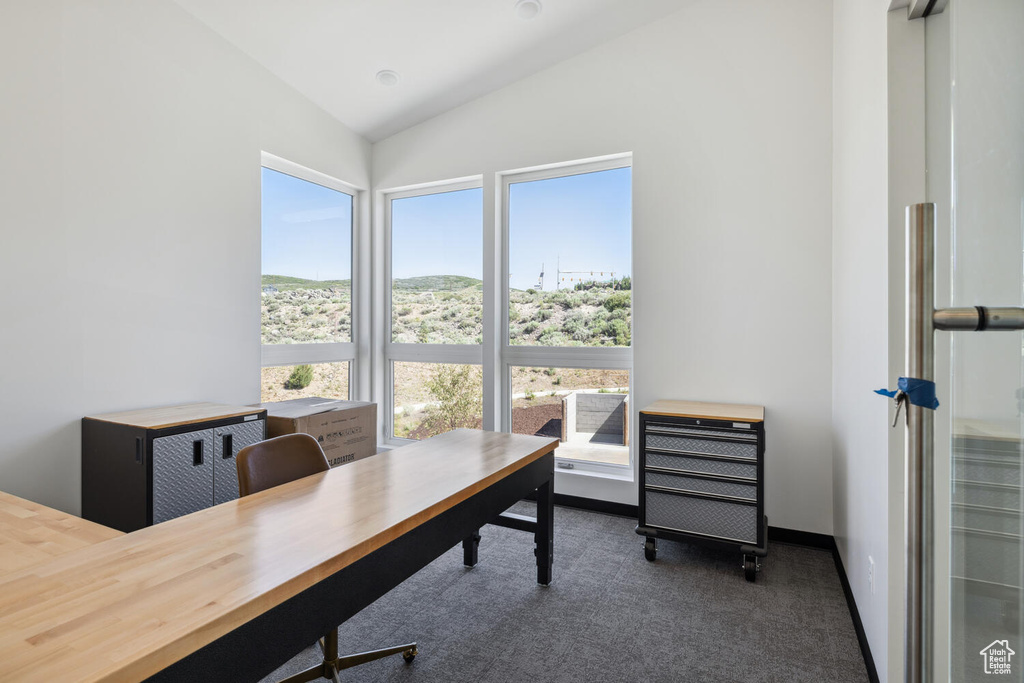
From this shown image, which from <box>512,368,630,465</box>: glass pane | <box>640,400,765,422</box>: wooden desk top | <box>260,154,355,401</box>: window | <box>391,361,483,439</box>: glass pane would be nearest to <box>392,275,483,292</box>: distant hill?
<box>260,154,355,401</box>: window

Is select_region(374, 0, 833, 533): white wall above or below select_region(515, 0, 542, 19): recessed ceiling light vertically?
below

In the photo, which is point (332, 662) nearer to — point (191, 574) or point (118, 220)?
point (191, 574)

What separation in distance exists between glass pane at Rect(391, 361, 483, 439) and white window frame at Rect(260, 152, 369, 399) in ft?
1.27

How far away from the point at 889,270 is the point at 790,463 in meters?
1.82

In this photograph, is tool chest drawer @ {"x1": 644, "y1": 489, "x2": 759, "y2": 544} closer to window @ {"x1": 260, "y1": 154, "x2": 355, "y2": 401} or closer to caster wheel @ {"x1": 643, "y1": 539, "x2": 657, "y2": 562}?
caster wheel @ {"x1": 643, "y1": 539, "x2": 657, "y2": 562}

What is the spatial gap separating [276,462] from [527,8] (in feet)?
9.51

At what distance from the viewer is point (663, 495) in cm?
298

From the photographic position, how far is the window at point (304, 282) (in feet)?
12.8

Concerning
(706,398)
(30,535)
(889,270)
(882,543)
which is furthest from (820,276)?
(30,535)

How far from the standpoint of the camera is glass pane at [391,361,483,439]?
430 cm

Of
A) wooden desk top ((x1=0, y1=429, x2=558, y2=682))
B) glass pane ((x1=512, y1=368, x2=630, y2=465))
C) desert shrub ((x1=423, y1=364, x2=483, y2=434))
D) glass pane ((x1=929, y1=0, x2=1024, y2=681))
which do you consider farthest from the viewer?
desert shrub ((x1=423, y1=364, x2=483, y2=434))

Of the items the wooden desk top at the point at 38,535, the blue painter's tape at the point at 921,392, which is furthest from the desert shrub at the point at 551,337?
the blue painter's tape at the point at 921,392

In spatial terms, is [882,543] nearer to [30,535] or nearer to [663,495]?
[663,495]

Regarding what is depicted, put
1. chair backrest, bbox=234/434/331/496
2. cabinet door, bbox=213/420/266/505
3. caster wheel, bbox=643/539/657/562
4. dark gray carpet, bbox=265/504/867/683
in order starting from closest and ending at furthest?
chair backrest, bbox=234/434/331/496 < dark gray carpet, bbox=265/504/867/683 < cabinet door, bbox=213/420/266/505 < caster wheel, bbox=643/539/657/562
